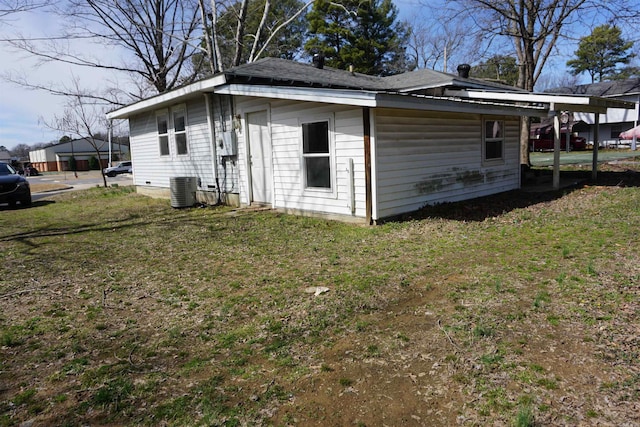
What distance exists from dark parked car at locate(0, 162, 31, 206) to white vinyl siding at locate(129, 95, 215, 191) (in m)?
3.52

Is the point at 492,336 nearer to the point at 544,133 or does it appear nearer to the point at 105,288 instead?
the point at 105,288

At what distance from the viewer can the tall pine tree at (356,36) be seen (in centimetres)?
3116

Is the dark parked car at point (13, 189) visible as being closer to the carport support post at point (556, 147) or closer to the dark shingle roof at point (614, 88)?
the carport support post at point (556, 147)

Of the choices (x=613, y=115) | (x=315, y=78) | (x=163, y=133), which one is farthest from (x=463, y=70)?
(x=613, y=115)

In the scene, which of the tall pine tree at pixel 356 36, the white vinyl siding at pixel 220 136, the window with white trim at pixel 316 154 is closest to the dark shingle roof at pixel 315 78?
the white vinyl siding at pixel 220 136

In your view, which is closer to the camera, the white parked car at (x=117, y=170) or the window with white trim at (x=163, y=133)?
the window with white trim at (x=163, y=133)

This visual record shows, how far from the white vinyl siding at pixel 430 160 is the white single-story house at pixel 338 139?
2cm

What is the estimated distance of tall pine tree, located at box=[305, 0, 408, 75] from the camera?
3116 centimetres

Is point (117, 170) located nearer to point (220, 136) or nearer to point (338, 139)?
point (220, 136)

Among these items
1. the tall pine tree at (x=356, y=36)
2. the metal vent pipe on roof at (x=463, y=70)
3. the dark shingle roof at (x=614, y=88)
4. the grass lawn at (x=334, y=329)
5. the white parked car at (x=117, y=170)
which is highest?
the tall pine tree at (x=356, y=36)

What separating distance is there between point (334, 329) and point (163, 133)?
38.3 ft

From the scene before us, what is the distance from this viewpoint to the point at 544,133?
112 ft

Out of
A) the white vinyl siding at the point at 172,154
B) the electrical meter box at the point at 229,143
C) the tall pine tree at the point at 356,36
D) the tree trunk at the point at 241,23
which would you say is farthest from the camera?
the tall pine tree at the point at 356,36

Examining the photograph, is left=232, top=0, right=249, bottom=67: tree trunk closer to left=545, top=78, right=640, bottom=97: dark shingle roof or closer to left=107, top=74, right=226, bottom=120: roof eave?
left=107, top=74, right=226, bottom=120: roof eave
